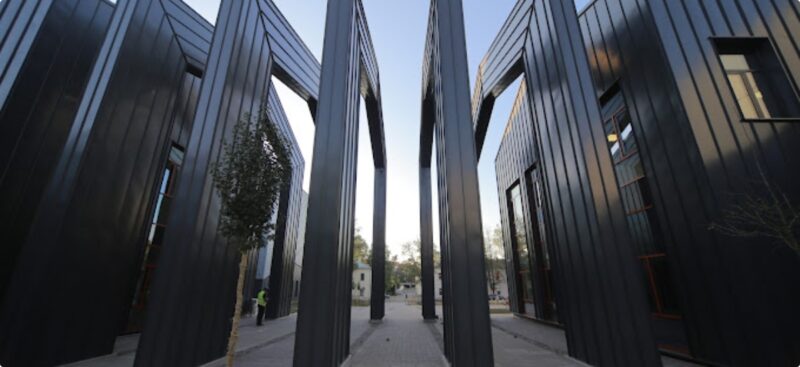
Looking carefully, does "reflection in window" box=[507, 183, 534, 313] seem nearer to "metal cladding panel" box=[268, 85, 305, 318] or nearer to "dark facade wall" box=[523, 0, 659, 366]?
"dark facade wall" box=[523, 0, 659, 366]

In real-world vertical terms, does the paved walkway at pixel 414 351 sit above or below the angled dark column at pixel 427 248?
below

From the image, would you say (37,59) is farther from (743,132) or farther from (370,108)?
(743,132)

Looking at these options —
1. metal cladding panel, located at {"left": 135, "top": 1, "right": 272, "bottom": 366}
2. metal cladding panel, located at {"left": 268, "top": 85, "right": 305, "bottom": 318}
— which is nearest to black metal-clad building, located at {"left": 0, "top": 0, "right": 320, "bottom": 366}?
metal cladding panel, located at {"left": 135, "top": 1, "right": 272, "bottom": 366}

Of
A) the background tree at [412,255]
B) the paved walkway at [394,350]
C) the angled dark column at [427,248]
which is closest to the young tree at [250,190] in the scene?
the paved walkway at [394,350]

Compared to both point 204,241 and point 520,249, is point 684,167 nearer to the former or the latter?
point 204,241

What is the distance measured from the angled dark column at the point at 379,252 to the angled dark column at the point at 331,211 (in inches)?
346

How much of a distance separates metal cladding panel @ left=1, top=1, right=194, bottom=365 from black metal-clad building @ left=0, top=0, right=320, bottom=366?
0.09ft

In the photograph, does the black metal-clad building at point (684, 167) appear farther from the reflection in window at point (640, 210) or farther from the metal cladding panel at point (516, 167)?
the metal cladding panel at point (516, 167)

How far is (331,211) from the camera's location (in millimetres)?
5707

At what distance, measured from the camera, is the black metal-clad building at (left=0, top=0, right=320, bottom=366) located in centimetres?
657

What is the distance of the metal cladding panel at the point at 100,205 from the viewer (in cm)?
673

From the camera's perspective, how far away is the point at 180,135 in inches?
444

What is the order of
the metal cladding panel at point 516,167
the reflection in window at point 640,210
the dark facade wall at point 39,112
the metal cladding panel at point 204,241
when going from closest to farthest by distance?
the metal cladding panel at point 204,241 < the dark facade wall at point 39,112 < the reflection in window at point 640,210 < the metal cladding panel at point 516,167

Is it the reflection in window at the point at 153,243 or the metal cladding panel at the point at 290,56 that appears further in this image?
the reflection in window at the point at 153,243
